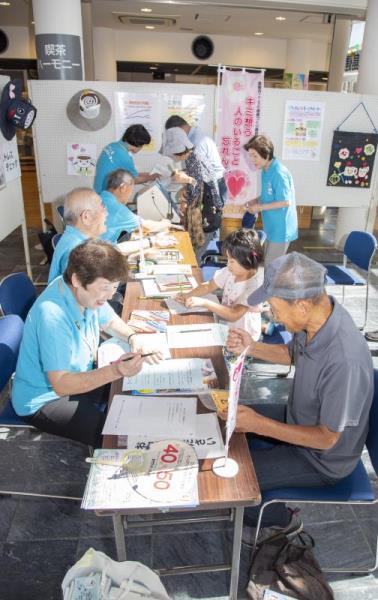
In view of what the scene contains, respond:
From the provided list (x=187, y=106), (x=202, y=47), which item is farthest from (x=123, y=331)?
(x=202, y=47)

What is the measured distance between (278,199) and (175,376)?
2.46 m

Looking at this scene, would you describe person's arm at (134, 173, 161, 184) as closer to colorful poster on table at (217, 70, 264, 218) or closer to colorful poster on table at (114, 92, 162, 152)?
colorful poster on table at (114, 92, 162, 152)

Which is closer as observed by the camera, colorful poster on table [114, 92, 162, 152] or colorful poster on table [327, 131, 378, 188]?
colorful poster on table [114, 92, 162, 152]

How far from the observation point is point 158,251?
3.33 meters

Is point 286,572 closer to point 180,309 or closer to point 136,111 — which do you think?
point 180,309

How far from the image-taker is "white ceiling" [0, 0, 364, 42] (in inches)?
234

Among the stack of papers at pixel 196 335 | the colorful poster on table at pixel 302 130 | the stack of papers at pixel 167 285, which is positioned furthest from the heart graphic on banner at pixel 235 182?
the stack of papers at pixel 196 335

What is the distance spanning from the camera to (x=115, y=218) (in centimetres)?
325

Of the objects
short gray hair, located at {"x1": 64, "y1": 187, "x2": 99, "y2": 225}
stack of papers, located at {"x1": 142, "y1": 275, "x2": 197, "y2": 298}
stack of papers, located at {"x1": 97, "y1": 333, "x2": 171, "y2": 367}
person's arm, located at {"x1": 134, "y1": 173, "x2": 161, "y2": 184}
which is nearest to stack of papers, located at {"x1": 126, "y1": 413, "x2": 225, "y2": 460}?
stack of papers, located at {"x1": 97, "y1": 333, "x2": 171, "y2": 367}

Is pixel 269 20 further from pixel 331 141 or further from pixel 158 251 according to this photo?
pixel 158 251

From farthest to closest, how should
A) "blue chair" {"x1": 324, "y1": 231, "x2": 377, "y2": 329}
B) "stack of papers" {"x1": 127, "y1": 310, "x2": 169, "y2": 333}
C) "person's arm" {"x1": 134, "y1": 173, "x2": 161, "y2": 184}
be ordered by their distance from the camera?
"person's arm" {"x1": 134, "y1": 173, "x2": 161, "y2": 184} → "blue chair" {"x1": 324, "y1": 231, "x2": 377, "y2": 329} → "stack of papers" {"x1": 127, "y1": 310, "x2": 169, "y2": 333}

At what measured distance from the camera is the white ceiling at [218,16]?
19.5 ft

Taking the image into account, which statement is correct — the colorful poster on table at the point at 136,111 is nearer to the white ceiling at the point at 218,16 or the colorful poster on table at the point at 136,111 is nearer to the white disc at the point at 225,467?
the white ceiling at the point at 218,16

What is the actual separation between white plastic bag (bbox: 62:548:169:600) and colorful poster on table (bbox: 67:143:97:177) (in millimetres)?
4223
